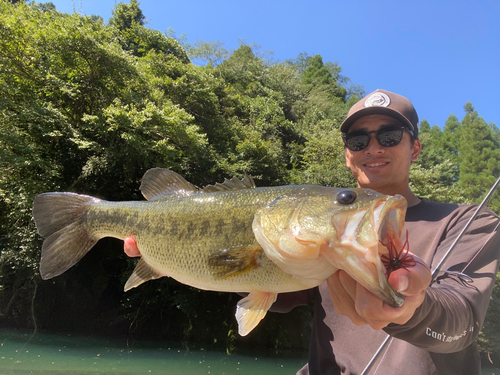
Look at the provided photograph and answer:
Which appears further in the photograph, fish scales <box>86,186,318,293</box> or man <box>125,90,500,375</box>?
fish scales <box>86,186,318,293</box>

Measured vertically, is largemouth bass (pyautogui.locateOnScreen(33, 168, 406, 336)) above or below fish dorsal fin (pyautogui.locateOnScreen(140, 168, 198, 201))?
below

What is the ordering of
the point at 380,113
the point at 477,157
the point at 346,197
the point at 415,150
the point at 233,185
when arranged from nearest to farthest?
the point at 346,197 < the point at 233,185 < the point at 380,113 < the point at 415,150 < the point at 477,157

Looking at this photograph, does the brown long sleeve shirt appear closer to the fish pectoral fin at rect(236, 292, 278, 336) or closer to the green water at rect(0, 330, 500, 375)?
the fish pectoral fin at rect(236, 292, 278, 336)

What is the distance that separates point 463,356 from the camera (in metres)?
1.68

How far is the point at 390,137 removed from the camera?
2.15m

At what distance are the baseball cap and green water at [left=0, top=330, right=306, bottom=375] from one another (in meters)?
9.35

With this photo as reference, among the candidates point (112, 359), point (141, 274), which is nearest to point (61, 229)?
point (141, 274)

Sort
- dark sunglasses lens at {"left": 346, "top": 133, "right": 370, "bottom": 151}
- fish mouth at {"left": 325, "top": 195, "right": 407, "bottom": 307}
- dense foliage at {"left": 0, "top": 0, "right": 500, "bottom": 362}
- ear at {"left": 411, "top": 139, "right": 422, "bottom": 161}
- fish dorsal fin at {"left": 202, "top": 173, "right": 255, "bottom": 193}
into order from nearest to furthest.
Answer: fish mouth at {"left": 325, "top": 195, "right": 407, "bottom": 307} < fish dorsal fin at {"left": 202, "top": 173, "right": 255, "bottom": 193} < dark sunglasses lens at {"left": 346, "top": 133, "right": 370, "bottom": 151} < ear at {"left": 411, "top": 139, "right": 422, "bottom": 161} < dense foliage at {"left": 0, "top": 0, "right": 500, "bottom": 362}

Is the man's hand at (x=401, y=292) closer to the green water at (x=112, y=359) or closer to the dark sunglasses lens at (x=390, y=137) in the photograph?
the dark sunglasses lens at (x=390, y=137)

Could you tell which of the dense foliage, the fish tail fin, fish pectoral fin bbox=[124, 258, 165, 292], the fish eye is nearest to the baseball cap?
the fish eye

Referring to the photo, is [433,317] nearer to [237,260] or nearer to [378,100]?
[237,260]

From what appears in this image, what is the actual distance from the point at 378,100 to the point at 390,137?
263 mm

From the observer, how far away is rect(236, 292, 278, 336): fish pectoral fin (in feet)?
5.32

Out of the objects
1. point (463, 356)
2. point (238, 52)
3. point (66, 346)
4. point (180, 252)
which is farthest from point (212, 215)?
point (238, 52)
